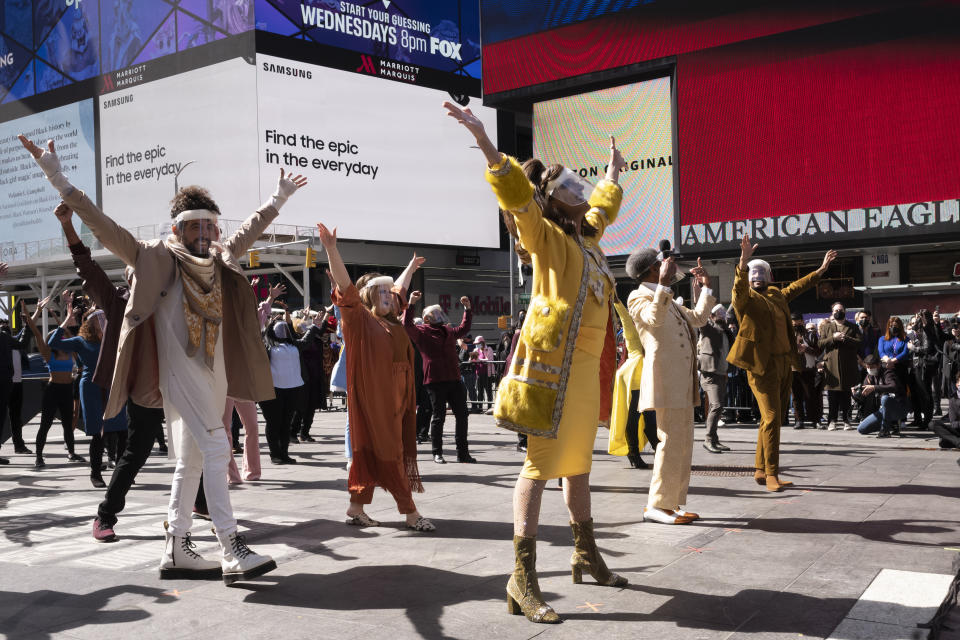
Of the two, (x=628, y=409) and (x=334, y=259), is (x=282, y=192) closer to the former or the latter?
(x=334, y=259)

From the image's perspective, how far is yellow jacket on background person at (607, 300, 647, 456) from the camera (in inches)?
284

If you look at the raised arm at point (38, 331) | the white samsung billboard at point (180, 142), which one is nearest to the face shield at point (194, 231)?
the raised arm at point (38, 331)

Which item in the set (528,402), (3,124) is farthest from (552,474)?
(3,124)

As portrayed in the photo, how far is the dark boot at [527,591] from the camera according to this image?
3906mm

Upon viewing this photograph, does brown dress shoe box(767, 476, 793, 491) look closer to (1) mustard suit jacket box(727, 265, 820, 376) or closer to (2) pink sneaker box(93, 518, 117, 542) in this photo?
(1) mustard suit jacket box(727, 265, 820, 376)

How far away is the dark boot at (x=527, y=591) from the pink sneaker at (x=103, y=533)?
3.03m

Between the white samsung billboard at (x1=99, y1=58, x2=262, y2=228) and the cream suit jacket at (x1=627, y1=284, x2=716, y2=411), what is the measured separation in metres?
33.6

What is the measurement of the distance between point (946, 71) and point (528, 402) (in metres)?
28.9

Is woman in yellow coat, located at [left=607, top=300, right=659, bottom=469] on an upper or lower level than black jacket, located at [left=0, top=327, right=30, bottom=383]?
lower

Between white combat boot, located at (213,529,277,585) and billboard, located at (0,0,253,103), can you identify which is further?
billboard, located at (0,0,253,103)

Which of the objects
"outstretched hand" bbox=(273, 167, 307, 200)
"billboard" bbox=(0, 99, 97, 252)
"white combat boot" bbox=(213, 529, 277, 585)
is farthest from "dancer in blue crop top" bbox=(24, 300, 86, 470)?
"billboard" bbox=(0, 99, 97, 252)

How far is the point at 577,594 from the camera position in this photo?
14.3 feet

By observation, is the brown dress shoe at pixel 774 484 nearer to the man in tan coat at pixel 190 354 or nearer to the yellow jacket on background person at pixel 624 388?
the yellow jacket on background person at pixel 624 388

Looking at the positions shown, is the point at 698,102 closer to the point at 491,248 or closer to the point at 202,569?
the point at 491,248
